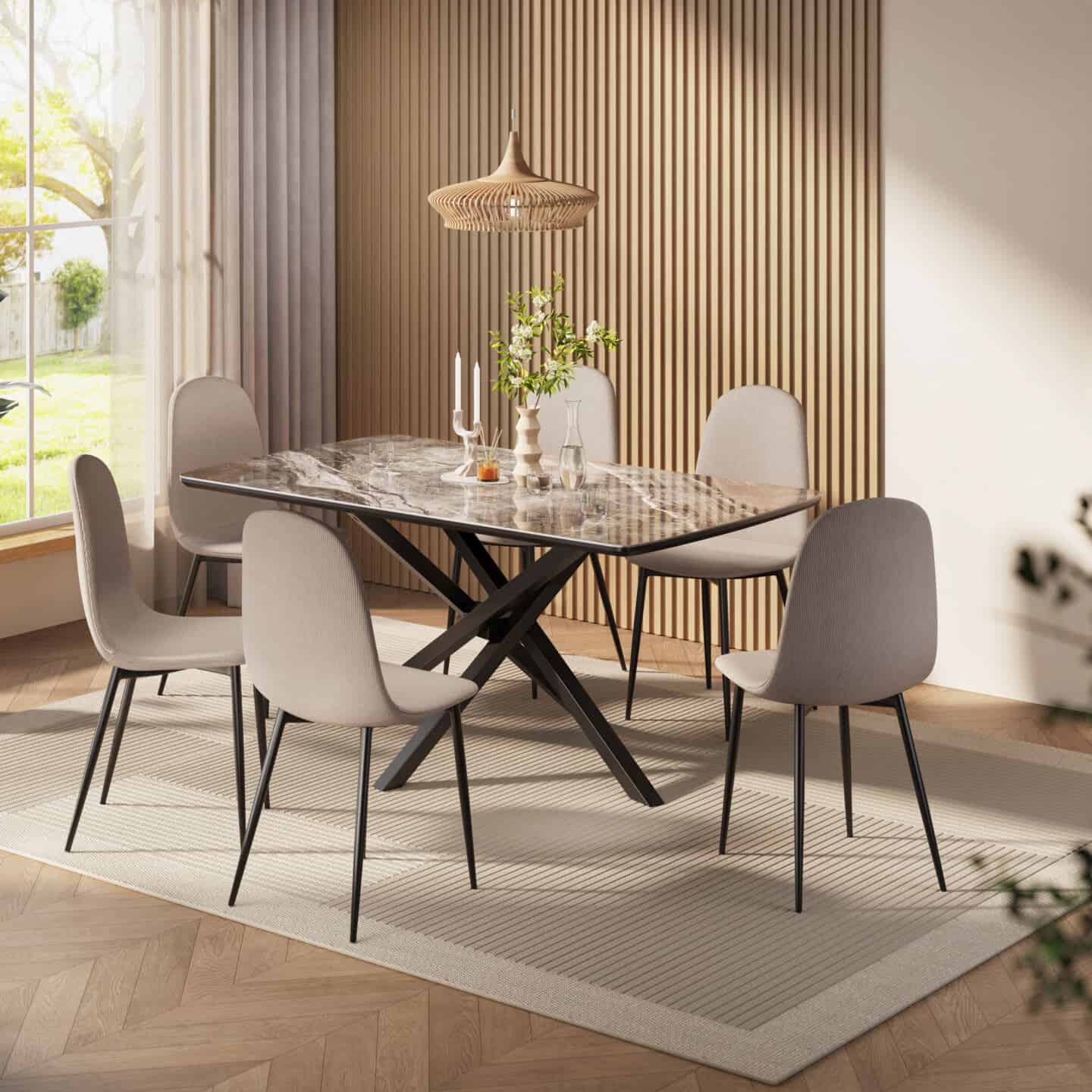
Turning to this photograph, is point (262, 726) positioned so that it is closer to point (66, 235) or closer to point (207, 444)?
point (207, 444)

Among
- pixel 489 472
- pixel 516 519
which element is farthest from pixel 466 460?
pixel 516 519

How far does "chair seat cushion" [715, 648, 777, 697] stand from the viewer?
11.5 feet

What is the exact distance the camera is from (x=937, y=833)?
12.9ft

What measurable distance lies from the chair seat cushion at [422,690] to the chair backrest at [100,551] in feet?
2.21

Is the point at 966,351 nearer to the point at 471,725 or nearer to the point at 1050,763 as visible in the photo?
the point at 1050,763

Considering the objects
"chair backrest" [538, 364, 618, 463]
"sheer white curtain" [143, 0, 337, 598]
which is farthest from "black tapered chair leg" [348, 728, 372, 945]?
"sheer white curtain" [143, 0, 337, 598]

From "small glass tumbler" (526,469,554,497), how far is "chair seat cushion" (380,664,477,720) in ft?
2.64

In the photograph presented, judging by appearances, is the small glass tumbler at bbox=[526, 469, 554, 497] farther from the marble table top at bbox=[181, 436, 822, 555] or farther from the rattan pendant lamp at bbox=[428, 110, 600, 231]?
the rattan pendant lamp at bbox=[428, 110, 600, 231]

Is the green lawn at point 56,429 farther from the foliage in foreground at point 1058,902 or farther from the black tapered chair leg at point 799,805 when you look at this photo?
the foliage in foreground at point 1058,902

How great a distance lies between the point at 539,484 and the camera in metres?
4.36

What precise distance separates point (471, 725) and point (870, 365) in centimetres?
178

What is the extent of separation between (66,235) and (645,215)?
2701 mm

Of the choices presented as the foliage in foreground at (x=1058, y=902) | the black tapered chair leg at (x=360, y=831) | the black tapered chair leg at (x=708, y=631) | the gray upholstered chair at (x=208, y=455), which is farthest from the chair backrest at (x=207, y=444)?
the foliage in foreground at (x=1058, y=902)

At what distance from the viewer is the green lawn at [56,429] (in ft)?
23.3
